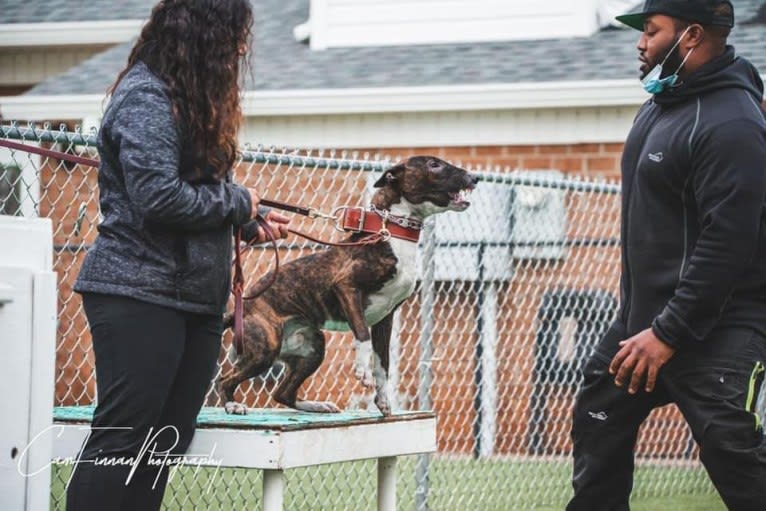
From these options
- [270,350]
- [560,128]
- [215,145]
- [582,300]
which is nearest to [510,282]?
[582,300]

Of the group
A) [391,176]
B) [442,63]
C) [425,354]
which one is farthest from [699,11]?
[442,63]

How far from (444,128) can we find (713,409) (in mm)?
8138

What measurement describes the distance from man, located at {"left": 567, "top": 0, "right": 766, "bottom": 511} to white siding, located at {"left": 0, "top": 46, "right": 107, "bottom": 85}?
12.1 m

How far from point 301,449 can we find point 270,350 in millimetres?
557

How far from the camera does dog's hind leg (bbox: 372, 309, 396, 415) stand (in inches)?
198

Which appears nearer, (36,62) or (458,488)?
(458,488)

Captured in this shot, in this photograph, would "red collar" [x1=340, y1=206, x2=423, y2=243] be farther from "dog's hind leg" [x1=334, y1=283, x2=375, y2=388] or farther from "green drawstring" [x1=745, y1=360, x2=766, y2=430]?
"green drawstring" [x1=745, y1=360, x2=766, y2=430]

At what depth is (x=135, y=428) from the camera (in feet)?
12.9

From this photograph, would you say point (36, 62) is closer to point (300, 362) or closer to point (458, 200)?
point (300, 362)

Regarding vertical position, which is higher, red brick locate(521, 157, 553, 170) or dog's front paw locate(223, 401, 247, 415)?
dog's front paw locate(223, 401, 247, 415)

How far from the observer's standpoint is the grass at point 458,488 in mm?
7523

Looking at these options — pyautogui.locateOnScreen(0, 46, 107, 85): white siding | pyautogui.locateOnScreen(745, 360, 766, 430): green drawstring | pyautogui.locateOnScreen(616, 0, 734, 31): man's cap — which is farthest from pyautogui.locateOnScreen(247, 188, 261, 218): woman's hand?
pyautogui.locateOnScreen(0, 46, 107, 85): white siding

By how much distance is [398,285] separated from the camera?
493 centimetres

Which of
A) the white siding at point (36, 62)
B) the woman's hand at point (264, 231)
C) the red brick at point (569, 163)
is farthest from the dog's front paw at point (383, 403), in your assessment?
the white siding at point (36, 62)
